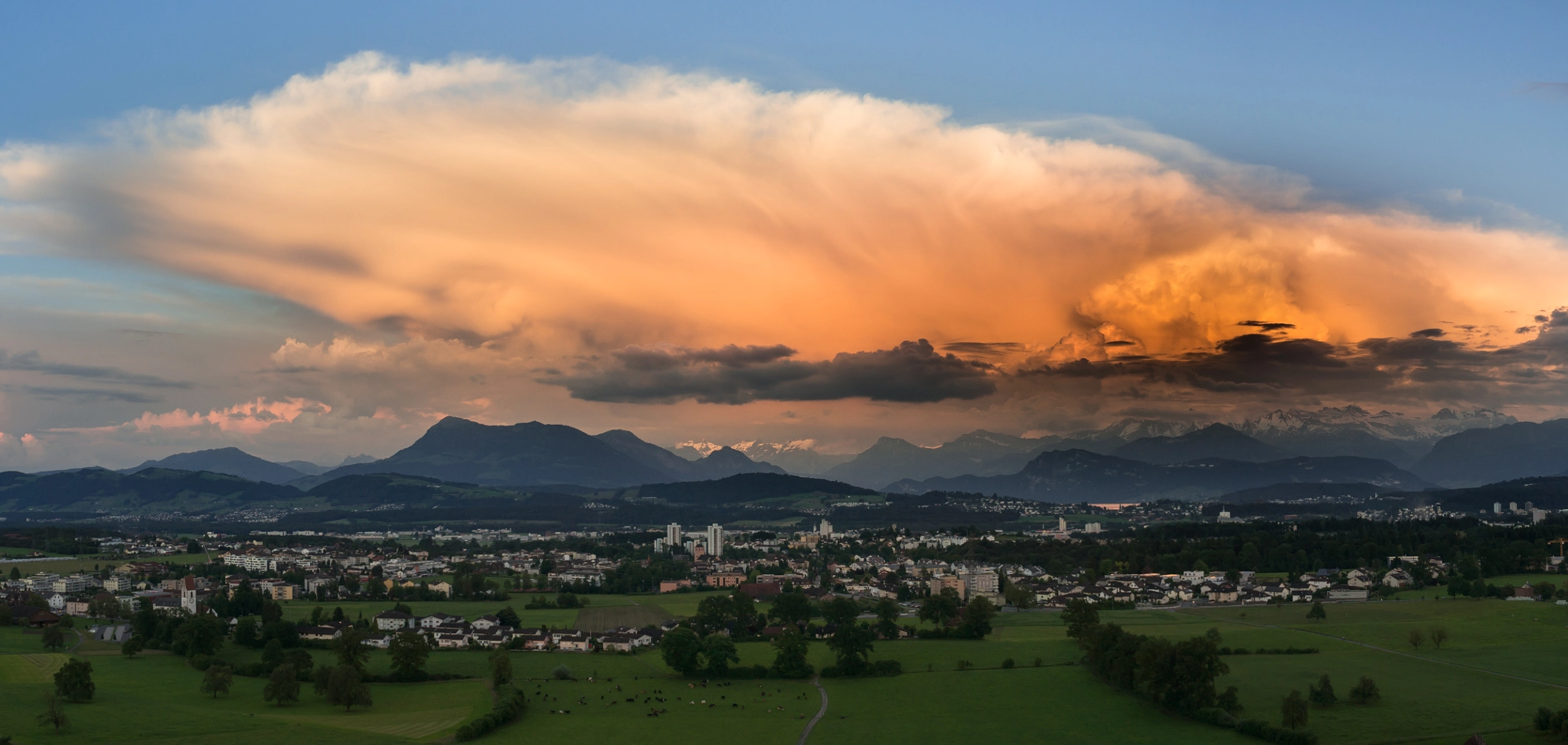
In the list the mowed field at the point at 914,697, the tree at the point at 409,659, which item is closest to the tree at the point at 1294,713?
the mowed field at the point at 914,697

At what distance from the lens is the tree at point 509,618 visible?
284 feet

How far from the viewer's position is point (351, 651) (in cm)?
6438

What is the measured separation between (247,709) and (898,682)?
113ft

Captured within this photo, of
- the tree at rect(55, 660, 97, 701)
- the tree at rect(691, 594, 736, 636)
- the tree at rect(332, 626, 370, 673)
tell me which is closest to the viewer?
the tree at rect(55, 660, 97, 701)

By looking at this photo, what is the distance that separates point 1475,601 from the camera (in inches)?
3415

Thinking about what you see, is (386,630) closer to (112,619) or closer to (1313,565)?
(112,619)

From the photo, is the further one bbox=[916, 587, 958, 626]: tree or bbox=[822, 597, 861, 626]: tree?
bbox=[916, 587, 958, 626]: tree

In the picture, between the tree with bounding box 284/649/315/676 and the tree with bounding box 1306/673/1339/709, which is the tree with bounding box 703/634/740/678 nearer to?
the tree with bounding box 284/649/315/676

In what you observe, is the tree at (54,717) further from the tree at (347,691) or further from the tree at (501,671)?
the tree at (501,671)

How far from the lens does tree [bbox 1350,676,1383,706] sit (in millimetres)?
52625

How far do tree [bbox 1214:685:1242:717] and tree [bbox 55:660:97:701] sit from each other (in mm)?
54663

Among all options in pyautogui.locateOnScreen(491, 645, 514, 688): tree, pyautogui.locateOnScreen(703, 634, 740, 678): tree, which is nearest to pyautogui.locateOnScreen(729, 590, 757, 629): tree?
pyautogui.locateOnScreen(703, 634, 740, 678): tree

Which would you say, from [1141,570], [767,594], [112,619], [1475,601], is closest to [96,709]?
[112,619]

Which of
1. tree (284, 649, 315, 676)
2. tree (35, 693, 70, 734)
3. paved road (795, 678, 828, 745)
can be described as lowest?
paved road (795, 678, 828, 745)
